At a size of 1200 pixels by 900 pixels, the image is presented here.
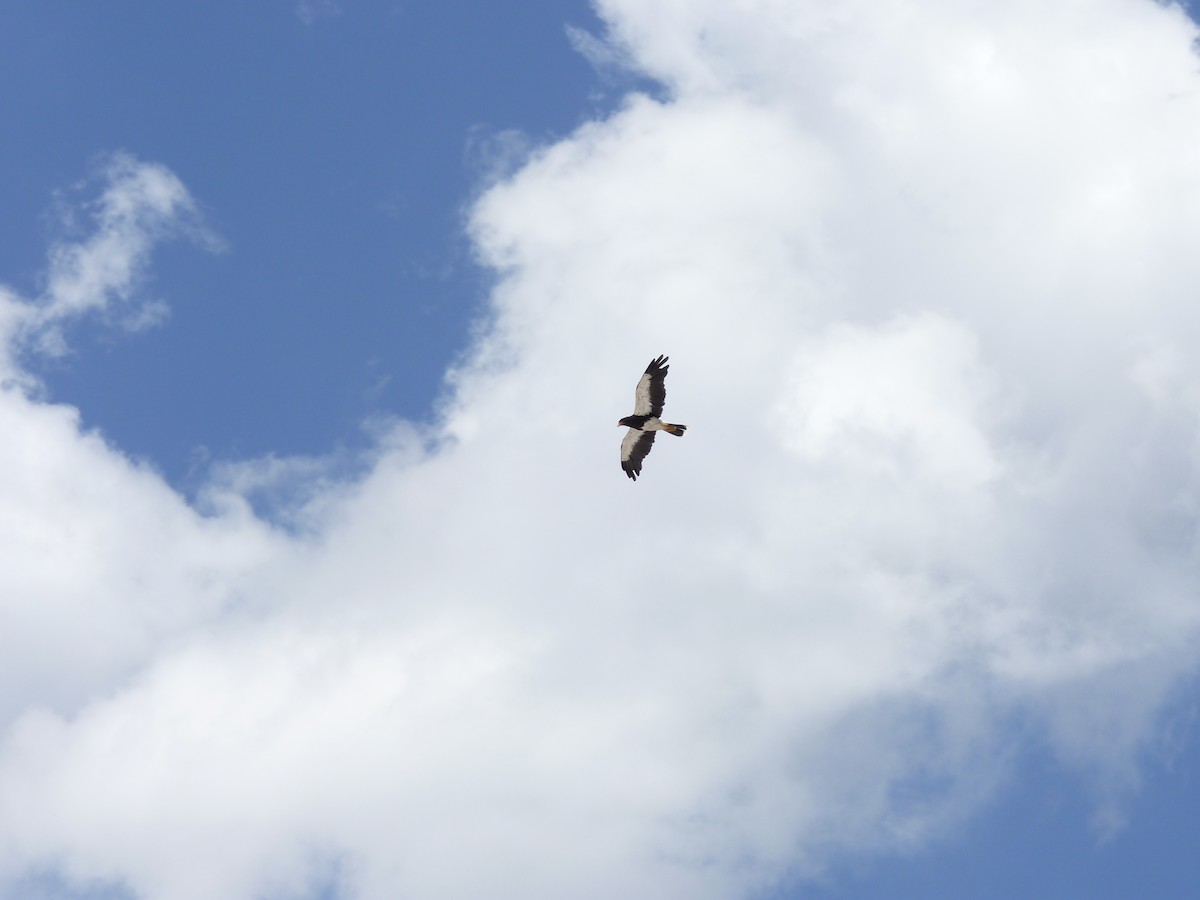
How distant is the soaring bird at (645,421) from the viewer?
115 m

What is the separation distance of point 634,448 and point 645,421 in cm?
277

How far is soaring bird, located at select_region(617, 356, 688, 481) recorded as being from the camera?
115 meters

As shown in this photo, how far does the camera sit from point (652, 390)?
11475 centimetres

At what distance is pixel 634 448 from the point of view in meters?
117

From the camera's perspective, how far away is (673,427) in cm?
11462

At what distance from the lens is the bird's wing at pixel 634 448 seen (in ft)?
385

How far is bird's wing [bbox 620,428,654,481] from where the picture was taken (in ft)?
385

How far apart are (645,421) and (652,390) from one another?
2637mm

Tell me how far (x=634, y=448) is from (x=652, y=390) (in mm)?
5364

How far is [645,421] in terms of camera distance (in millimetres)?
115812

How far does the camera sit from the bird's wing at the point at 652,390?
376ft
